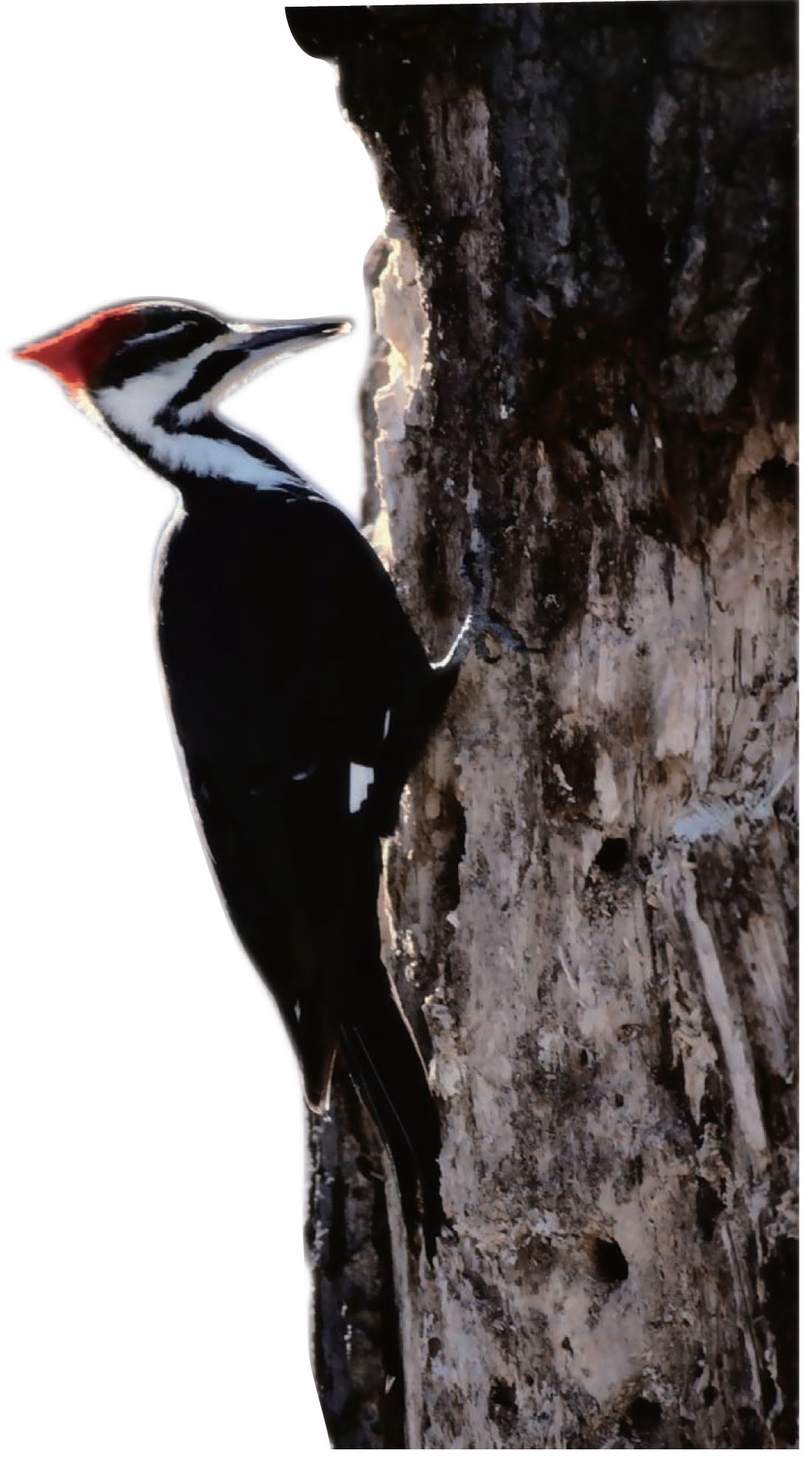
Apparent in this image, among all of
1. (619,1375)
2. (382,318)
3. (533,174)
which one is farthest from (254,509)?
(619,1375)

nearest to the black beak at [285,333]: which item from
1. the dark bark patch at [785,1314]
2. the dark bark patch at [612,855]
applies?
the dark bark patch at [612,855]

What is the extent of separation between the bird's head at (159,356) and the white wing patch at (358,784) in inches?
17.7

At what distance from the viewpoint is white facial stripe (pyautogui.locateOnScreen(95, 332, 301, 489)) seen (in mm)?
1839

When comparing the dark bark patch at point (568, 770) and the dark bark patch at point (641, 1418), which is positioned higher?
the dark bark patch at point (568, 770)

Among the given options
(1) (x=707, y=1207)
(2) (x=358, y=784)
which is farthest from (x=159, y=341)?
(1) (x=707, y=1207)

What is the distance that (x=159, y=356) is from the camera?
1812 mm

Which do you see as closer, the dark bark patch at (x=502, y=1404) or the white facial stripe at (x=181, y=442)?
the white facial stripe at (x=181, y=442)

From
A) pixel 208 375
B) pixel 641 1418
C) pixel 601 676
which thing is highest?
pixel 208 375

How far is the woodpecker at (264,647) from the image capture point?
5.98 feet

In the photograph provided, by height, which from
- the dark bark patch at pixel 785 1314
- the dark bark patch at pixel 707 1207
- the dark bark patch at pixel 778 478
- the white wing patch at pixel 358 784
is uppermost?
the dark bark patch at pixel 778 478

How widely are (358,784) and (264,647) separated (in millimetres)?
195

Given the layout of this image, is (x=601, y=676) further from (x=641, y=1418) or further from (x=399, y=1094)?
(x=641, y=1418)

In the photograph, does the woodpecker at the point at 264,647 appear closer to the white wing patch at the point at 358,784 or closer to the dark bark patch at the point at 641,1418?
the white wing patch at the point at 358,784

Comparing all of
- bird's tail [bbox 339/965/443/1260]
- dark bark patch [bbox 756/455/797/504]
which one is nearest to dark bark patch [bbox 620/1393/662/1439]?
bird's tail [bbox 339/965/443/1260]
